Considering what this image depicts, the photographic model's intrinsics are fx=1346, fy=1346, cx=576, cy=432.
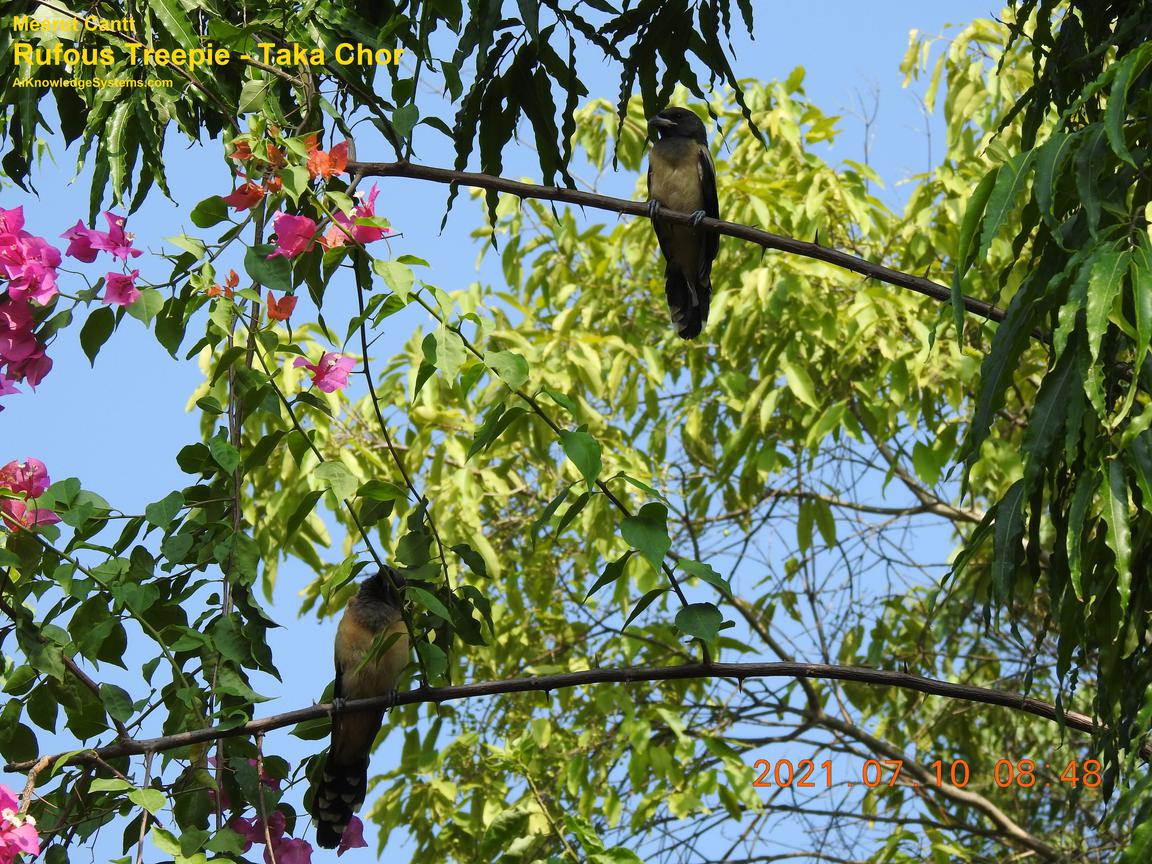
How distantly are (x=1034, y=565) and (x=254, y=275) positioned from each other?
135 cm

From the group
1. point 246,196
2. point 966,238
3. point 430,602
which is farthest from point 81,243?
point 966,238

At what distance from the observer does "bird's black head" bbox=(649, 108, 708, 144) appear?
519 cm

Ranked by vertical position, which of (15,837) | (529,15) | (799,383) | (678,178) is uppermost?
(678,178)

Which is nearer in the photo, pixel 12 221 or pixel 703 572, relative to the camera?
pixel 703 572

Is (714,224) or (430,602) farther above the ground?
(714,224)

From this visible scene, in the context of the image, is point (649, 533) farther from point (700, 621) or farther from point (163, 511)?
point (163, 511)

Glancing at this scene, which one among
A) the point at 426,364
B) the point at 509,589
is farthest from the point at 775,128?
the point at 426,364

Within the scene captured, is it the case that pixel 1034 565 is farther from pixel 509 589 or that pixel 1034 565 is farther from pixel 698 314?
pixel 509 589

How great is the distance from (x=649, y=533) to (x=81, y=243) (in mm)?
1069

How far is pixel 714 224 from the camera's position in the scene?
2494mm

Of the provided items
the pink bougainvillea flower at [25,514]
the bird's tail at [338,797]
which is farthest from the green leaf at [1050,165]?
the bird's tail at [338,797]

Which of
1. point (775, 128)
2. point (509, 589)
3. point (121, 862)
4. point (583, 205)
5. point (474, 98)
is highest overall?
point (775, 128)

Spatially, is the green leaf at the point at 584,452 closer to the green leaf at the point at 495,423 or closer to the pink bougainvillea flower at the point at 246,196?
the green leaf at the point at 495,423

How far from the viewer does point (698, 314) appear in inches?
193
